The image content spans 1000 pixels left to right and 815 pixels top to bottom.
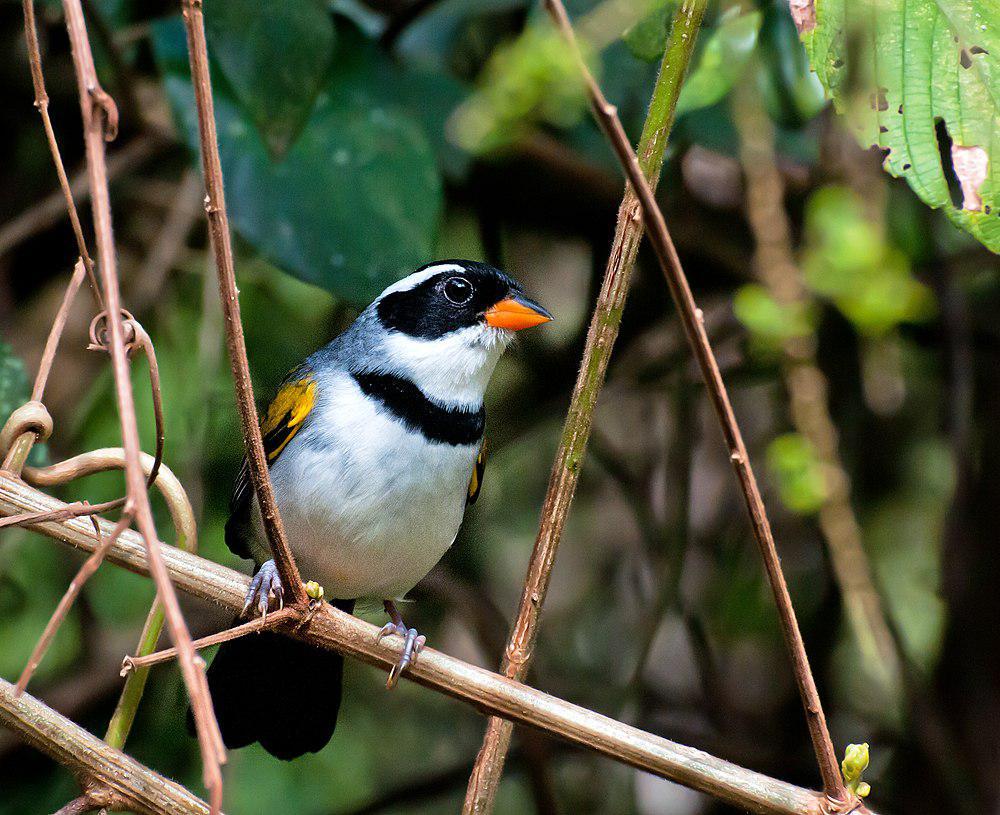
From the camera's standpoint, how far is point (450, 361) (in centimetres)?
292

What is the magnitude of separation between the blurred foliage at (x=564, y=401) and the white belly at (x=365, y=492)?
0.71m

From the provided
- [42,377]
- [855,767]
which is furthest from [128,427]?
[855,767]

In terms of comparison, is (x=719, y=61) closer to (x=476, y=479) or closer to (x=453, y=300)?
(x=453, y=300)

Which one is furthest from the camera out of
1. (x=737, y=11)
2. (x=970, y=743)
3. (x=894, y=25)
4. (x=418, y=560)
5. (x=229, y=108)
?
(x=970, y=743)

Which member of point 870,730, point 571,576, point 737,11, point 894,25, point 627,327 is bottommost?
point 870,730

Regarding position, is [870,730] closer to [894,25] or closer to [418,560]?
[418,560]

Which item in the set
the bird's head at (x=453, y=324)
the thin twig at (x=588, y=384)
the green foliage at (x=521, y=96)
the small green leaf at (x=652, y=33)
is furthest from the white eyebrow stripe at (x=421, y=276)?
the thin twig at (x=588, y=384)

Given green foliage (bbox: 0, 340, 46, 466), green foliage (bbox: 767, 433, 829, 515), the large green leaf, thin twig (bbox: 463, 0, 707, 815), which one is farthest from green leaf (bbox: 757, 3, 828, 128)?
green foliage (bbox: 0, 340, 46, 466)

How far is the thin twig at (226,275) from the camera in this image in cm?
126

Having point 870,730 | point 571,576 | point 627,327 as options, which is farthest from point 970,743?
point 627,327

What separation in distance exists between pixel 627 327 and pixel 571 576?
3.28ft

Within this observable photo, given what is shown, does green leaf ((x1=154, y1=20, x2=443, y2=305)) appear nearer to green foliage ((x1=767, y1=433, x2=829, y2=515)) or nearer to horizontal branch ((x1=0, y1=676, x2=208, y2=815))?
green foliage ((x1=767, y1=433, x2=829, y2=515))

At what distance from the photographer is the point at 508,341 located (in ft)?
9.88

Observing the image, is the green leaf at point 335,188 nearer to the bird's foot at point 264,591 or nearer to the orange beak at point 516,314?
the orange beak at point 516,314
